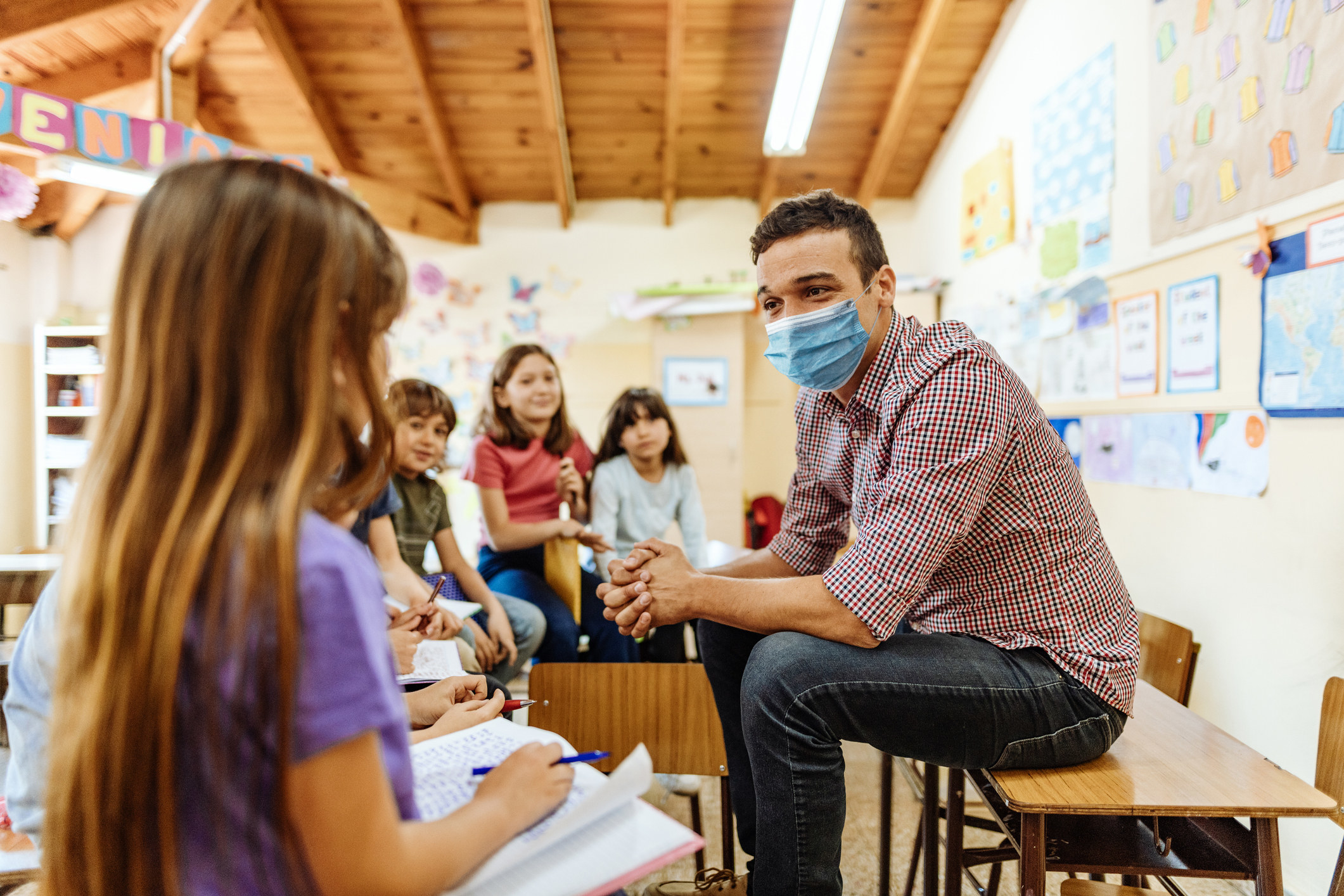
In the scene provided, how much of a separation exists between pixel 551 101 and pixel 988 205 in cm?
226

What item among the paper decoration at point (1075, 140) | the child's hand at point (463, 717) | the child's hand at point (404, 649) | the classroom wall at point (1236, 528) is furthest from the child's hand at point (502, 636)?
the paper decoration at point (1075, 140)

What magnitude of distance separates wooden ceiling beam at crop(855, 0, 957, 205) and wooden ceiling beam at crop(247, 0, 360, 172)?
3046mm

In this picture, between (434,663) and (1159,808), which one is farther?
(434,663)

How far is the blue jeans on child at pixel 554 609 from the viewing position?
95.4 inches

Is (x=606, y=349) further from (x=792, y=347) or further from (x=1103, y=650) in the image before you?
(x=1103, y=650)

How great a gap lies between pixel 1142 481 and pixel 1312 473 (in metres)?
0.66

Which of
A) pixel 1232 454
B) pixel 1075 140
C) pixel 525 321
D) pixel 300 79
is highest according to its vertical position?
pixel 300 79

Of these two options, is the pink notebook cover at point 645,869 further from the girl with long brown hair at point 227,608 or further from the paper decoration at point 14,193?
→ the paper decoration at point 14,193

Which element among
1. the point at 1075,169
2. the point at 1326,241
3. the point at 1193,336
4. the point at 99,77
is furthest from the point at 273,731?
the point at 99,77

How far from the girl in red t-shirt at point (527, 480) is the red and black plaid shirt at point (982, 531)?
4.83 feet

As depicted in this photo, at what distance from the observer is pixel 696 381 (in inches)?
184

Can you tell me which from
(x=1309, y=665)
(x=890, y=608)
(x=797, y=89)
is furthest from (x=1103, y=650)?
(x=797, y=89)

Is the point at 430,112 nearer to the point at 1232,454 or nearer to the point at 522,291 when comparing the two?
the point at 522,291

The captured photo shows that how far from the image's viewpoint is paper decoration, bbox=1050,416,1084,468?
9.24 feet
